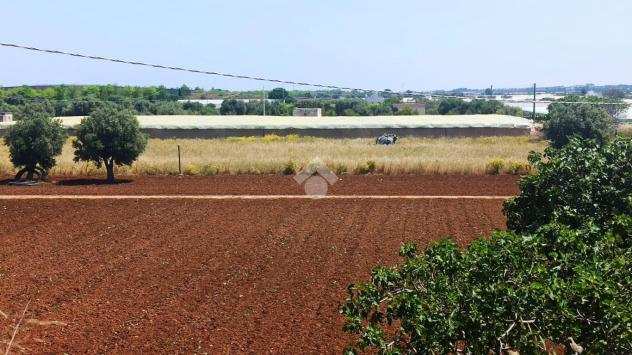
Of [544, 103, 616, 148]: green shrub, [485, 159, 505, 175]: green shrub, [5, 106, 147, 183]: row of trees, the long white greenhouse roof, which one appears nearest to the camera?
[5, 106, 147, 183]: row of trees

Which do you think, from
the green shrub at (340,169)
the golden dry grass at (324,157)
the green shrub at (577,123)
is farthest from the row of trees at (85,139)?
the green shrub at (577,123)

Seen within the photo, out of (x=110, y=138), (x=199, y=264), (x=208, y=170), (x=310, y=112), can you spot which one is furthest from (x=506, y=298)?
(x=310, y=112)

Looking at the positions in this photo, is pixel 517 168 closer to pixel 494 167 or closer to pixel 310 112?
pixel 494 167

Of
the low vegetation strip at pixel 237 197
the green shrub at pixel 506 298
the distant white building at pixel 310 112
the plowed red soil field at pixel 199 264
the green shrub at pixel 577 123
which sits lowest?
the distant white building at pixel 310 112

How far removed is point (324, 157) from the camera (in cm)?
3566

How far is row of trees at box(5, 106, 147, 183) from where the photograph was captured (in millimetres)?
27406

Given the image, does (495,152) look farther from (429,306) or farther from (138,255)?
(429,306)

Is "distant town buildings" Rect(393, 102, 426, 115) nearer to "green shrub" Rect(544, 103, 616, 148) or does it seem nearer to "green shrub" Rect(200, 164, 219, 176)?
"green shrub" Rect(544, 103, 616, 148)

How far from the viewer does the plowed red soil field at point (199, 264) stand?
35.8 ft

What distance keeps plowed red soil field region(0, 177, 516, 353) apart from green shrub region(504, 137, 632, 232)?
330cm

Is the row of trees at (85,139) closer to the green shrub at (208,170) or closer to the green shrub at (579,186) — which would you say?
the green shrub at (208,170)

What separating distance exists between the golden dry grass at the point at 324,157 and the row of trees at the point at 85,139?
2.95 m

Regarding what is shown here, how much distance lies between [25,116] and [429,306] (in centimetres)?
2540

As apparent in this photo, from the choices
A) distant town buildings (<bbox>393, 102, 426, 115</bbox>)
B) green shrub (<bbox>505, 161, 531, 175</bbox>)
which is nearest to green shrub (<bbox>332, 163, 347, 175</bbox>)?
green shrub (<bbox>505, 161, 531, 175</bbox>)
